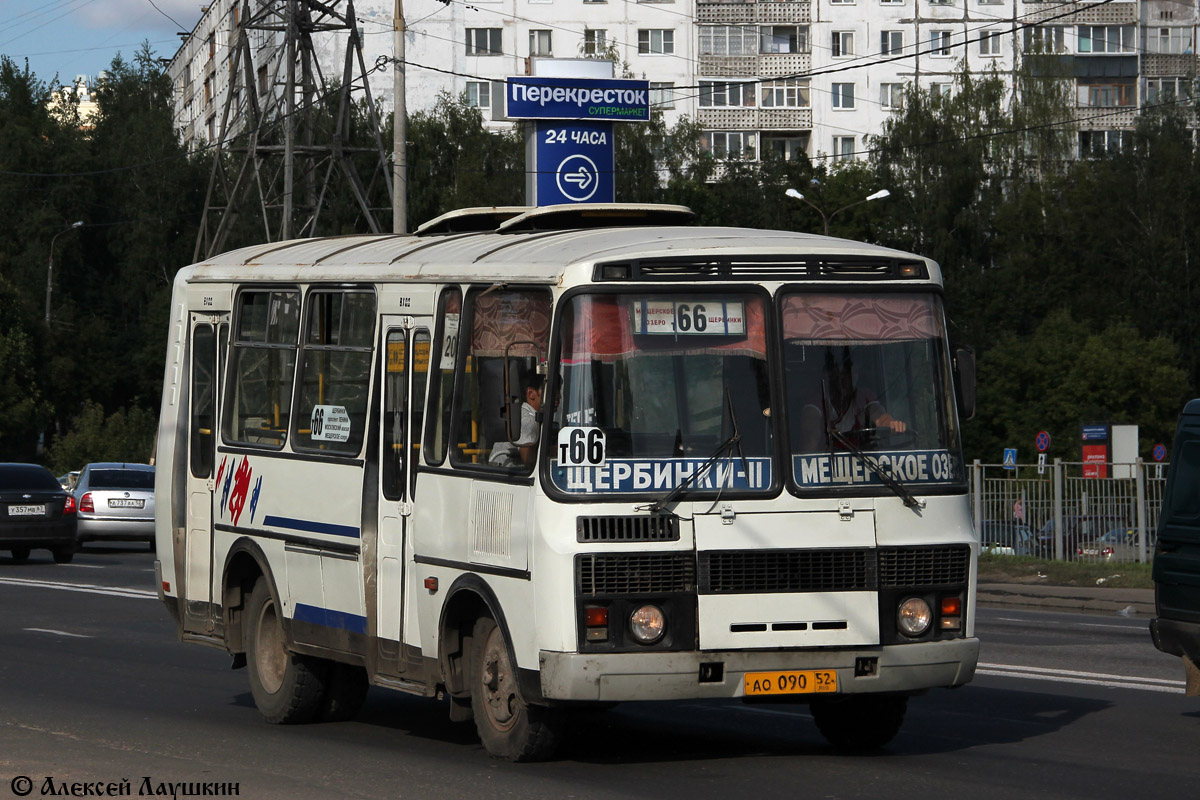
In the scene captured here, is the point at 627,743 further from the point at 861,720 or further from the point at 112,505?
the point at 112,505

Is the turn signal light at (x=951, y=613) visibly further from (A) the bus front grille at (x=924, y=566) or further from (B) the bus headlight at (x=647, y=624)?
(B) the bus headlight at (x=647, y=624)

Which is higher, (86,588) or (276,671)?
(276,671)

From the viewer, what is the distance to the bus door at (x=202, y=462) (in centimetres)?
1257

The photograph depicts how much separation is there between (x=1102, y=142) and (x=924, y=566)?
80.9 m

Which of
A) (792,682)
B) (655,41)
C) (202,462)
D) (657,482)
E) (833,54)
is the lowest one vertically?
(792,682)

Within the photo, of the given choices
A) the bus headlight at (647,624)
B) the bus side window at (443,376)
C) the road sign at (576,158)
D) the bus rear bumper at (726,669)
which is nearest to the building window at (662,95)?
the road sign at (576,158)

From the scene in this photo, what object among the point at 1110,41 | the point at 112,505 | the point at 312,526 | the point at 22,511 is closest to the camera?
the point at 312,526

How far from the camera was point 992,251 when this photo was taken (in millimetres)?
84438

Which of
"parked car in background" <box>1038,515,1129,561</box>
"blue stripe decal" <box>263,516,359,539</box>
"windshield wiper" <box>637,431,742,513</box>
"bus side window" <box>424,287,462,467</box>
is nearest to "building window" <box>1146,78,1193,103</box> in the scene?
"parked car in background" <box>1038,515,1129,561</box>

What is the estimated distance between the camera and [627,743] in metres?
10.4

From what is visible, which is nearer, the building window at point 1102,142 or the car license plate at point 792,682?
the car license plate at point 792,682

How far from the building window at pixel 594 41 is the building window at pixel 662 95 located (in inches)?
127

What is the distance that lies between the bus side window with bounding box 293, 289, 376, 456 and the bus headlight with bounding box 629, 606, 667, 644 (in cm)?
256

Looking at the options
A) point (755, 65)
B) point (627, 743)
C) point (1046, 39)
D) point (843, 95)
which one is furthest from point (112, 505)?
point (843, 95)
